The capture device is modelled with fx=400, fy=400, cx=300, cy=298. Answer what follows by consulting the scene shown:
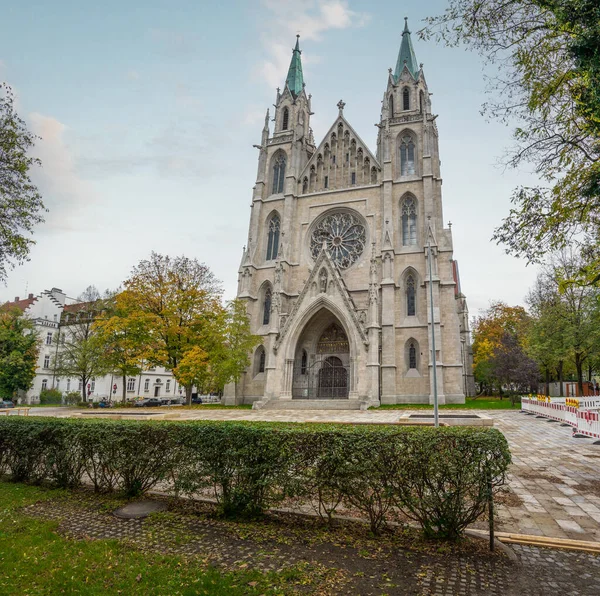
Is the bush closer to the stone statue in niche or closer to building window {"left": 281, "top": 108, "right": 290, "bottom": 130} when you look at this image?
the stone statue in niche

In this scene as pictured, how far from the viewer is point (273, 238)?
37.7 m

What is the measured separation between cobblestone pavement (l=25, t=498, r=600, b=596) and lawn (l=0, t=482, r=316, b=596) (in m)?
0.24

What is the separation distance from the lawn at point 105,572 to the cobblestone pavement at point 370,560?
0.80 ft

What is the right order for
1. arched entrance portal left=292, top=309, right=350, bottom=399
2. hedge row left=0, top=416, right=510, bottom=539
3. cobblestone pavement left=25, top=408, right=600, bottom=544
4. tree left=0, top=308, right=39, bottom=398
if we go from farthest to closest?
tree left=0, top=308, right=39, bottom=398 → arched entrance portal left=292, top=309, right=350, bottom=399 → cobblestone pavement left=25, top=408, right=600, bottom=544 → hedge row left=0, top=416, right=510, bottom=539

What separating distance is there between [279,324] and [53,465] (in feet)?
79.3

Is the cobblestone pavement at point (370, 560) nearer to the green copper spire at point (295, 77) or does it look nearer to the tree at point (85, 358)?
the tree at point (85, 358)

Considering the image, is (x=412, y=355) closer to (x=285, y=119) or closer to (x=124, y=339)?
(x=124, y=339)

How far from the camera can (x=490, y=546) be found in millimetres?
4824

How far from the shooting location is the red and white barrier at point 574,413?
14453mm

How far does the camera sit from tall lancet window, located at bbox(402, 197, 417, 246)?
3344 centimetres

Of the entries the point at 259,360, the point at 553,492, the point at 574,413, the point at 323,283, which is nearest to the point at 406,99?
the point at 323,283

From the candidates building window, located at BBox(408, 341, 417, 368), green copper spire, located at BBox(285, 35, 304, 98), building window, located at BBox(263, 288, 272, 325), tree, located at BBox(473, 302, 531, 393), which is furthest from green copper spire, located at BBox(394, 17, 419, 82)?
tree, located at BBox(473, 302, 531, 393)

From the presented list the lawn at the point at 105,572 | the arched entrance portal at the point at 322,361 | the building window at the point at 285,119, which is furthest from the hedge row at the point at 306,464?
the building window at the point at 285,119

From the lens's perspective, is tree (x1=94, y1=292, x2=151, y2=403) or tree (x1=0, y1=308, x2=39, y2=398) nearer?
tree (x1=94, y1=292, x2=151, y2=403)
